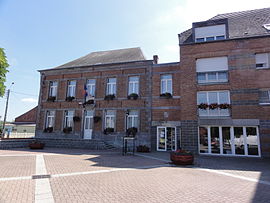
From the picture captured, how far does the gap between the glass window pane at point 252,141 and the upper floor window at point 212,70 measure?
3.65m

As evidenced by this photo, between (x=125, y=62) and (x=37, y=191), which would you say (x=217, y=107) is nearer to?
(x=125, y=62)

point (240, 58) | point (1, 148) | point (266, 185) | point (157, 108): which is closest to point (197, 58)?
point (240, 58)

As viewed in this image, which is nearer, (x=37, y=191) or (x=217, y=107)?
(x=37, y=191)

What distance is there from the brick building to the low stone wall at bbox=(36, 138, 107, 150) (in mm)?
506

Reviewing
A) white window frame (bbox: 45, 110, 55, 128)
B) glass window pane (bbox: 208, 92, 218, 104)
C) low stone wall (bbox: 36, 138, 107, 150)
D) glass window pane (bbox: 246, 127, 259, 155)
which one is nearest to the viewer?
glass window pane (bbox: 246, 127, 259, 155)

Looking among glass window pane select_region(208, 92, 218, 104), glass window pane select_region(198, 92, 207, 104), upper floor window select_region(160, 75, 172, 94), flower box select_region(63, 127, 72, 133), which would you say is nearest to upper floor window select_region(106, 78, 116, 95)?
upper floor window select_region(160, 75, 172, 94)

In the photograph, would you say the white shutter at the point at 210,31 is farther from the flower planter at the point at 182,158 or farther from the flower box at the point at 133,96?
the flower planter at the point at 182,158

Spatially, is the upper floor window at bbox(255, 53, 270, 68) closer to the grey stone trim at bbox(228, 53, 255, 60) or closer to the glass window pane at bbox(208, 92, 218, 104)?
the grey stone trim at bbox(228, 53, 255, 60)

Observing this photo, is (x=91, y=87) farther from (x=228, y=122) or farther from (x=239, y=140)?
(x=239, y=140)

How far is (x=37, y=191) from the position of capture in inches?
162

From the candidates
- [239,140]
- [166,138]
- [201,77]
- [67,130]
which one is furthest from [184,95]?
[67,130]

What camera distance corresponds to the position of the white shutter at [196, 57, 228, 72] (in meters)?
12.0

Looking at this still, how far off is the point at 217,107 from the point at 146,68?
6.43 m

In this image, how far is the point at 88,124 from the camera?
15.4 m
